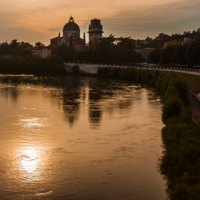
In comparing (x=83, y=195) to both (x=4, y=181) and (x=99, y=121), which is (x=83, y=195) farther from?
(x=99, y=121)

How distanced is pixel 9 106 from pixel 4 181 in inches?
650

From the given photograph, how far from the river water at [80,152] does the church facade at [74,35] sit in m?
73.5

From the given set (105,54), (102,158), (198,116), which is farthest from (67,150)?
(105,54)

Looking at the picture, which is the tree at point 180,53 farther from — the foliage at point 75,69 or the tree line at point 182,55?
the foliage at point 75,69

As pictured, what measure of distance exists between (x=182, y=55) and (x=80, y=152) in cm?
4452

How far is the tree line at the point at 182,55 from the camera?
166ft

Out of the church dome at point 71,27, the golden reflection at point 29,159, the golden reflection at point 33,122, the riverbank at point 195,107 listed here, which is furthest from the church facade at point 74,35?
the golden reflection at point 29,159

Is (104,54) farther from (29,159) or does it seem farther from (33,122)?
(29,159)

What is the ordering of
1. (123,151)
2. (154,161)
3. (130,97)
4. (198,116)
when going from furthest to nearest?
(130,97) < (198,116) < (123,151) < (154,161)

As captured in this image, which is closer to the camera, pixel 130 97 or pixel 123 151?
pixel 123 151

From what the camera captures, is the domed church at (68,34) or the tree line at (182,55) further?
the domed church at (68,34)

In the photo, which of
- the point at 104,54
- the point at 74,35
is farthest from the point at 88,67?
the point at 74,35

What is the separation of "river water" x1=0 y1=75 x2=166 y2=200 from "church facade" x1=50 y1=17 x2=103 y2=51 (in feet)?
241

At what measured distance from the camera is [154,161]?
1499 cm
